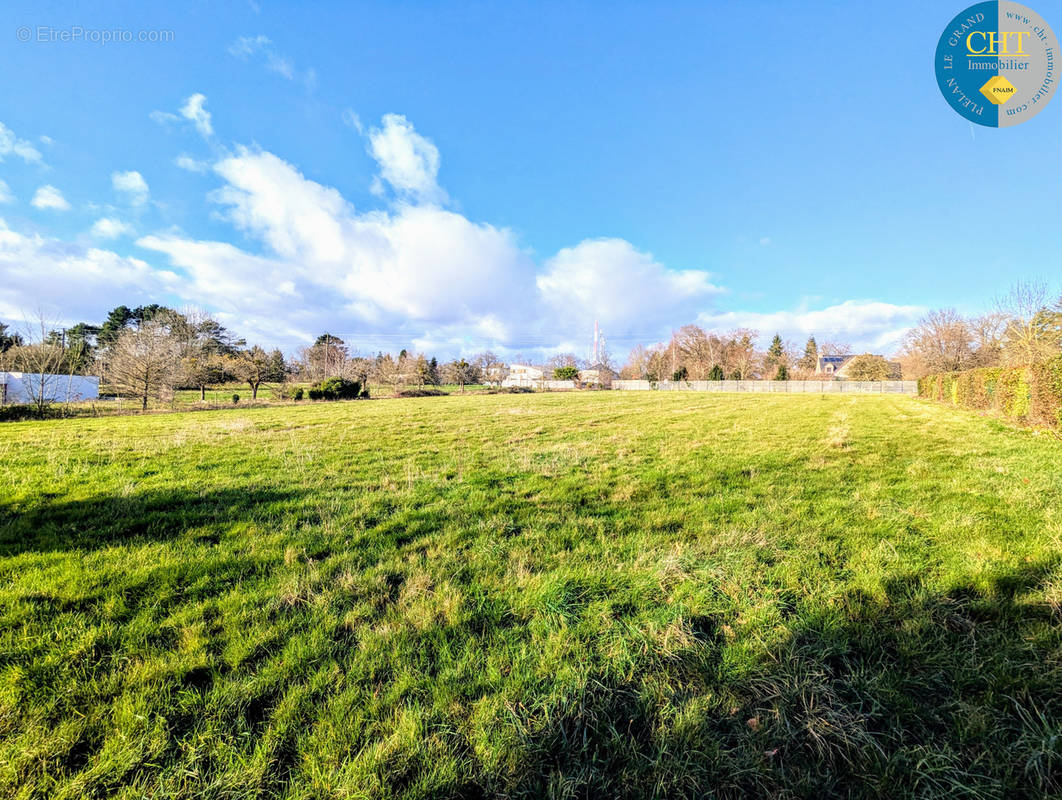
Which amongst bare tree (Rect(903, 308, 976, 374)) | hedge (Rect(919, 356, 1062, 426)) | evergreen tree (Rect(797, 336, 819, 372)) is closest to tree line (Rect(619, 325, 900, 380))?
evergreen tree (Rect(797, 336, 819, 372))

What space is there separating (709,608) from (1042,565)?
3064 mm

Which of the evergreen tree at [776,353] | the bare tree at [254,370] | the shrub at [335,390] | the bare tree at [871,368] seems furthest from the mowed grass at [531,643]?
the evergreen tree at [776,353]

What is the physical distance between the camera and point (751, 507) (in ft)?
16.1

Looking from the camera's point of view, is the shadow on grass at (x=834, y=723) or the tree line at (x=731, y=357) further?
the tree line at (x=731, y=357)

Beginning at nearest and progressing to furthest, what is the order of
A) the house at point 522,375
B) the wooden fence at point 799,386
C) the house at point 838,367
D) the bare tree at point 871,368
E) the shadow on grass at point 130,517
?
1. the shadow on grass at point 130,517
2. the wooden fence at point 799,386
3. the house at point 838,367
4. the bare tree at point 871,368
5. the house at point 522,375

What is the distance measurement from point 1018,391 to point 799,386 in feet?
147

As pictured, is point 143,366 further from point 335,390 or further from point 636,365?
point 636,365

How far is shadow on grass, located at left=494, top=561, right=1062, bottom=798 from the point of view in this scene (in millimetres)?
1674

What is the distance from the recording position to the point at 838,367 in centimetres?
7094

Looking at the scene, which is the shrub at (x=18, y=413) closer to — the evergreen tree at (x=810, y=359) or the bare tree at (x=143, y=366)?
the bare tree at (x=143, y=366)

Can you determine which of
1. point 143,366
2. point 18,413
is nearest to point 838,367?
point 143,366

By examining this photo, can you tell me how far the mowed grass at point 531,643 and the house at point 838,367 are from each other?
218 ft

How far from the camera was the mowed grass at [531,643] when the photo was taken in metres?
1.72

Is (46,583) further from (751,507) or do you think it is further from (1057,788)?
(751,507)
